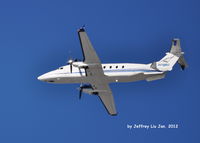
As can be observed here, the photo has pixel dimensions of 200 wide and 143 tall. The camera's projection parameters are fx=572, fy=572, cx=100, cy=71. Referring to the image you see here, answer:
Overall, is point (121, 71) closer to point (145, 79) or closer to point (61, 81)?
point (145, 79)

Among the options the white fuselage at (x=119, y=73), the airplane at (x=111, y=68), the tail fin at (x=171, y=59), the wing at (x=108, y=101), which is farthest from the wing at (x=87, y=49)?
the wing at (x=108, y=101)

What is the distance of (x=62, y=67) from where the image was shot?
6975cm

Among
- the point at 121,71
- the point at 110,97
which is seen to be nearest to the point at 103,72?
the point at 121,71

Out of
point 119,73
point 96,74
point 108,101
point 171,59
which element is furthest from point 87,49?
point 108,101

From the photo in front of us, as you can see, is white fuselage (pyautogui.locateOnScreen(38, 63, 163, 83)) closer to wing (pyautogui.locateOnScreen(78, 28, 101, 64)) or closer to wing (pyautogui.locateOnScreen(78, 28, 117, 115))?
wing (pyautogui.locateOnScreen(78, 28, 117, 115))

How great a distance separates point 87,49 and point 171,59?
32.2 feet

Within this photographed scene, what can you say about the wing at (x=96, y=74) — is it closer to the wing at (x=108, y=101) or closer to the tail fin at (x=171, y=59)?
the wing at (x=108, y=101)

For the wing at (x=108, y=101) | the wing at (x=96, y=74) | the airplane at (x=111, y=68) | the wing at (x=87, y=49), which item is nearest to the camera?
the wing at (x=87, y=49)

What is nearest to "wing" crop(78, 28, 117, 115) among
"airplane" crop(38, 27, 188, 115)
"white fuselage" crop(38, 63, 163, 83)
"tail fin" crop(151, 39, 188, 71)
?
"airplane" crop(38, 27, 188, 115)

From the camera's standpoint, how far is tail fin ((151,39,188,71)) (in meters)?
65.2

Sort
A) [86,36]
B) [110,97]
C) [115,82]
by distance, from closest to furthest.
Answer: [86,36] < [115,82] < [110,97]

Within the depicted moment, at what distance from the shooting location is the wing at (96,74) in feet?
209

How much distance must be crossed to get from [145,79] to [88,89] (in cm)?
858

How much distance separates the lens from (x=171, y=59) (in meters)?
65.8
